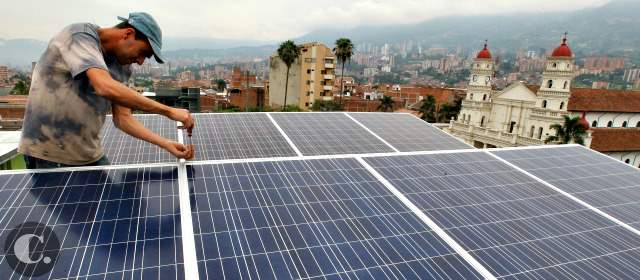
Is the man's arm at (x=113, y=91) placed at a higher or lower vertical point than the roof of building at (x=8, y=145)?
higher

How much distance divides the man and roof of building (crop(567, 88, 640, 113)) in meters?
49.7

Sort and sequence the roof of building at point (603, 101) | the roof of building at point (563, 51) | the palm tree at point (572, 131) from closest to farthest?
the palm tree at point (572, 131) < the roof of building at point (563, 51) < the roof of building at point (603, 101)

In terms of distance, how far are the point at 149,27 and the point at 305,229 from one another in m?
3.25

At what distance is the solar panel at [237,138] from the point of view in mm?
11516

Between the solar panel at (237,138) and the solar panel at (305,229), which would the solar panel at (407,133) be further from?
the solar panel at (305,229)

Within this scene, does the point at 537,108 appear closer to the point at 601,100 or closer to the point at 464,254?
the point at 601,100

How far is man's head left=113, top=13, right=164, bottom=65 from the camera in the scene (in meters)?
3.98

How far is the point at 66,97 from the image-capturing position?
4.25m

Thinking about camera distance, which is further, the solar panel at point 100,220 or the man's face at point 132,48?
the man's face at point 132,48

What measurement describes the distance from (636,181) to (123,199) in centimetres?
1138

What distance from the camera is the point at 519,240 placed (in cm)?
528

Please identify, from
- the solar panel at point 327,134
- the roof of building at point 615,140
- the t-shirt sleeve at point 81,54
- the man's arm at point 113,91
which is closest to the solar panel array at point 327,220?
the man's arm at point 113,91

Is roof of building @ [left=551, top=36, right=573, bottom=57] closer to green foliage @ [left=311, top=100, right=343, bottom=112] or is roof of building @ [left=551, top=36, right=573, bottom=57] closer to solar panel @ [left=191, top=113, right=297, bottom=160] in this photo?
green foliage @ [left=311, top=100, right=343, bottom=112]

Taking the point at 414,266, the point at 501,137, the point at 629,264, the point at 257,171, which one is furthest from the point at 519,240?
the point at 501,137
